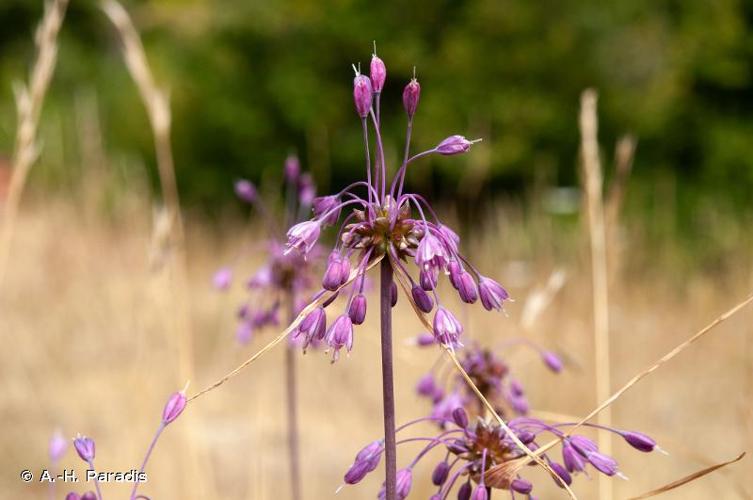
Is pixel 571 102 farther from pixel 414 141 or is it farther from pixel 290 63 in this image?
pixel 290 63

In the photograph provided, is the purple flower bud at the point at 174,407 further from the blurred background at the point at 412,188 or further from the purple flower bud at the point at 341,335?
the blurred background at the point at 412,188

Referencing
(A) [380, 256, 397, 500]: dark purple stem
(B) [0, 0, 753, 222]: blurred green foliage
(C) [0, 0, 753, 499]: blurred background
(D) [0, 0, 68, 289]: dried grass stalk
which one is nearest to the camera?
(A) [380, 256, 397, 500]: dark purple stem

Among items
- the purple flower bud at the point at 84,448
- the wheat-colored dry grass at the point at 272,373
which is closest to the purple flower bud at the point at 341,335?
the purple flower bud at the point at 84,448

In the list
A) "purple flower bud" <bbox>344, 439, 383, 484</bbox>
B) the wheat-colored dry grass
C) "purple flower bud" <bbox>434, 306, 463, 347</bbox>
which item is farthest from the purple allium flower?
the wheat-colored dry grass

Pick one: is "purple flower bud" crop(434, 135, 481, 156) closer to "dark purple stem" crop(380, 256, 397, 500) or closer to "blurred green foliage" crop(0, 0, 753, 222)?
"dark purple stem" crop(380, 256, 397, 500)

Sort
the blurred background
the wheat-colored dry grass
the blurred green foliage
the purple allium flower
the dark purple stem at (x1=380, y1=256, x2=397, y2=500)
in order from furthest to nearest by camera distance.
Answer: the blurred green foliage, the blurred background, the wheat-colored dry grass, the purple allium flower, the dark purple stem at (x1=380, y1=256, x2=397, y2=500)

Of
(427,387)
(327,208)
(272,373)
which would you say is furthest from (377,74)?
(272,373)

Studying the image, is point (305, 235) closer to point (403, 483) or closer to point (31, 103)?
point (403, 483)
